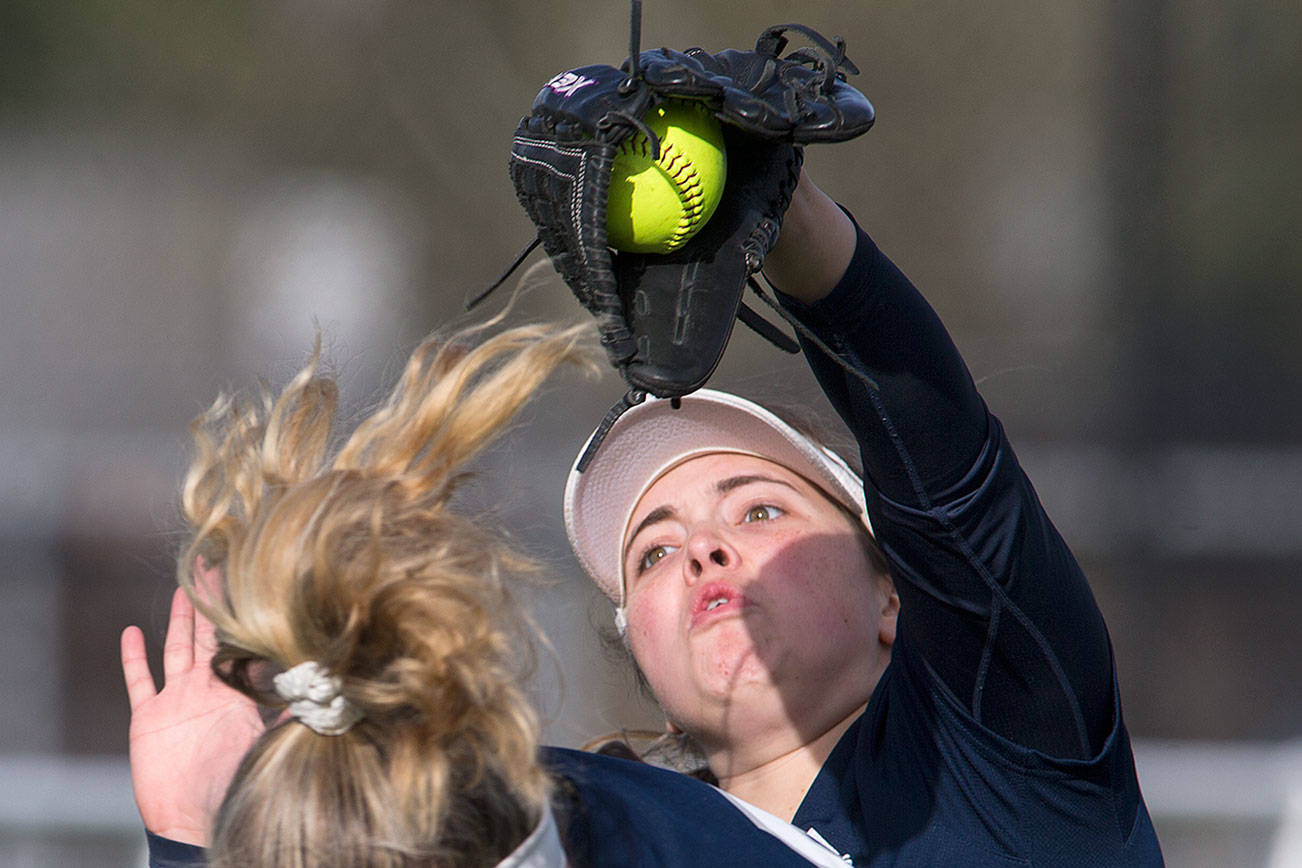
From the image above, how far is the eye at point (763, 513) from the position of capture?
125 centimetres

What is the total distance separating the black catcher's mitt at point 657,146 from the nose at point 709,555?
0.36m

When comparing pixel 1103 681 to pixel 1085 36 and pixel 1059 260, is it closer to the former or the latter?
pixel 1059 260

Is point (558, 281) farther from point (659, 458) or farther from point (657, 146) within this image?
point (657, 146)

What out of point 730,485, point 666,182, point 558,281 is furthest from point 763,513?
point 558,281

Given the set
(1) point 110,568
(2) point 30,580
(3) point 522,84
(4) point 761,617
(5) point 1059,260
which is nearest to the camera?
(4) point 761,617

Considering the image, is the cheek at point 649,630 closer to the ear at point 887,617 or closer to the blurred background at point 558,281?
the ear at point 887,617

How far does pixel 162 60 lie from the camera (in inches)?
247

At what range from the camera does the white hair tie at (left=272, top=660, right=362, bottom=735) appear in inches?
28.3

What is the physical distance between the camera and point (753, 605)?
118 centimetres

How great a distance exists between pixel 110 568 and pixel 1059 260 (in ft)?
12.9

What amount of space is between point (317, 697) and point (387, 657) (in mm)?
44

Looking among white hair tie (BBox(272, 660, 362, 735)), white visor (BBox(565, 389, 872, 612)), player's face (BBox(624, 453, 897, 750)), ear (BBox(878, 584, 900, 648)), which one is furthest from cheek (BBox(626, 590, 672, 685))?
white hair tie (BBox(272, 660, 362, 735))

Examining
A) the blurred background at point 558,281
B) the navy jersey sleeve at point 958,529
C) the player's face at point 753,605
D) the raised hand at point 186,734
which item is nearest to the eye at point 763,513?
the player's face at point 753,605

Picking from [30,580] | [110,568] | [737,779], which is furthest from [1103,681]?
[110,568]
